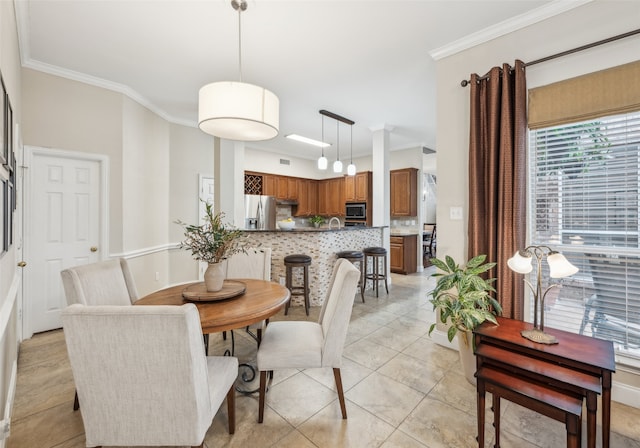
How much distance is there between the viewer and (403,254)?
20.1ft

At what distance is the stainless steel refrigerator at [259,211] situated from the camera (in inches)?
233

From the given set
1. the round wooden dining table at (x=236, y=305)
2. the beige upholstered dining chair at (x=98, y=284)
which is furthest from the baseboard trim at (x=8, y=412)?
the round wooden dining table at (x=236, y=305)

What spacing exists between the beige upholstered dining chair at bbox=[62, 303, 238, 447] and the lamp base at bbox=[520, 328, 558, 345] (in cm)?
181

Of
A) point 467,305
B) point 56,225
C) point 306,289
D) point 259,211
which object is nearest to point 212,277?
point 467,305

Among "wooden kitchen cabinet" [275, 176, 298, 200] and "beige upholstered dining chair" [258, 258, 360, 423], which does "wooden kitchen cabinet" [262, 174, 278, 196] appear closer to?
"wooden kitchen cabinet" [275, 176, 298, 200]

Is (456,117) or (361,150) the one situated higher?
(361,150)

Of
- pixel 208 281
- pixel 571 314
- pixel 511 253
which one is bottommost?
pixel 571 314

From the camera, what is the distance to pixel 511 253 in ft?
7.36

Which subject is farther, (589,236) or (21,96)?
(21,96)

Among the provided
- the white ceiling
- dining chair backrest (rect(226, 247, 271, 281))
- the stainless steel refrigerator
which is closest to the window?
the white ceiling

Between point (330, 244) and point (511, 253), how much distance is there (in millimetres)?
2449

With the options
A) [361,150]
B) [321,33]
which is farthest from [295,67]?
[361,150]

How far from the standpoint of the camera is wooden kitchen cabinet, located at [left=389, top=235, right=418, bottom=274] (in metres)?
6.11

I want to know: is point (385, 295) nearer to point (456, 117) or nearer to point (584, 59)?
point (456, 117)
